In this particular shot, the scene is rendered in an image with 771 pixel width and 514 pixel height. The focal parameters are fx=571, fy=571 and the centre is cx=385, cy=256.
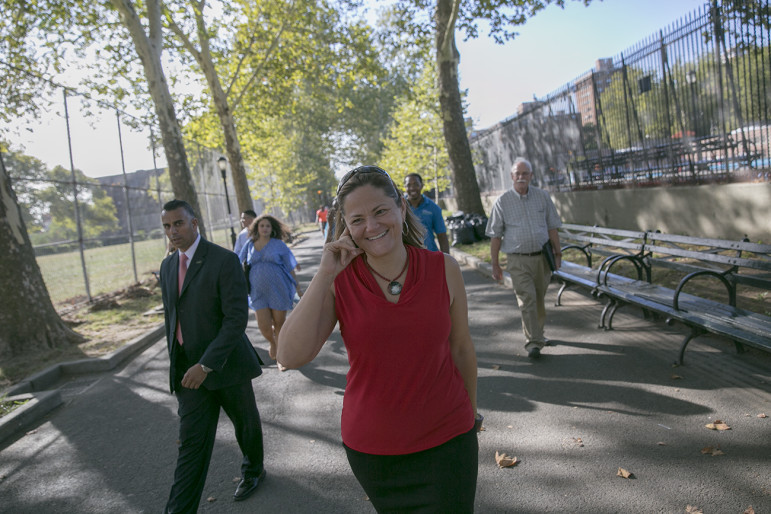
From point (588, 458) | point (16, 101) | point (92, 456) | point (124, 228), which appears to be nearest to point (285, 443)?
point (92, 456)

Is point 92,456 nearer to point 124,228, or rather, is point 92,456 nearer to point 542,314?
point 542,314

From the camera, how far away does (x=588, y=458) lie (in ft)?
12.3

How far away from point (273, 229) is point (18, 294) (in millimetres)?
4408

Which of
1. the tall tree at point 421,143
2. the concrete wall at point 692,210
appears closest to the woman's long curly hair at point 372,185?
the concrete wall at point 692,210

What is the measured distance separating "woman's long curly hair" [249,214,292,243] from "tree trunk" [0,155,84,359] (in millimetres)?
4108

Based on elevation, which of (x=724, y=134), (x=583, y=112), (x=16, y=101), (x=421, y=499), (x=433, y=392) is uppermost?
(x=16, y=101)

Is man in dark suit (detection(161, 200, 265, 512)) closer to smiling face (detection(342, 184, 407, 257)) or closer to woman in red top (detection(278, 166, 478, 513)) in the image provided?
woman in red top (detection(278, 166, 478, 513))

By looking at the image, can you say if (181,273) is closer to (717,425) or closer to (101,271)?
(717,425)

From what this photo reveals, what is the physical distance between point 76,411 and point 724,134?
10.4 meters

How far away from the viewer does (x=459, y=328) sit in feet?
7.28

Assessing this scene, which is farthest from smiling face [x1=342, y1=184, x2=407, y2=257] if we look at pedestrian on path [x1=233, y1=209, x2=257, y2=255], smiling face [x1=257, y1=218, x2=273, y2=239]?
pedestrian on path [x1=233, y1=209, x2=257, y2=255]

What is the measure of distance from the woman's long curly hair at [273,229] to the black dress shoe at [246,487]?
136 inches

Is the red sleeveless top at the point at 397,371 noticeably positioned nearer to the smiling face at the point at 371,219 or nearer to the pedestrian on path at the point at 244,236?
the smiling face at the point at 371,219

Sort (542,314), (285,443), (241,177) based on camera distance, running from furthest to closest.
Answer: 1. (241,177)
2. (542,314)
3. (285,443)
